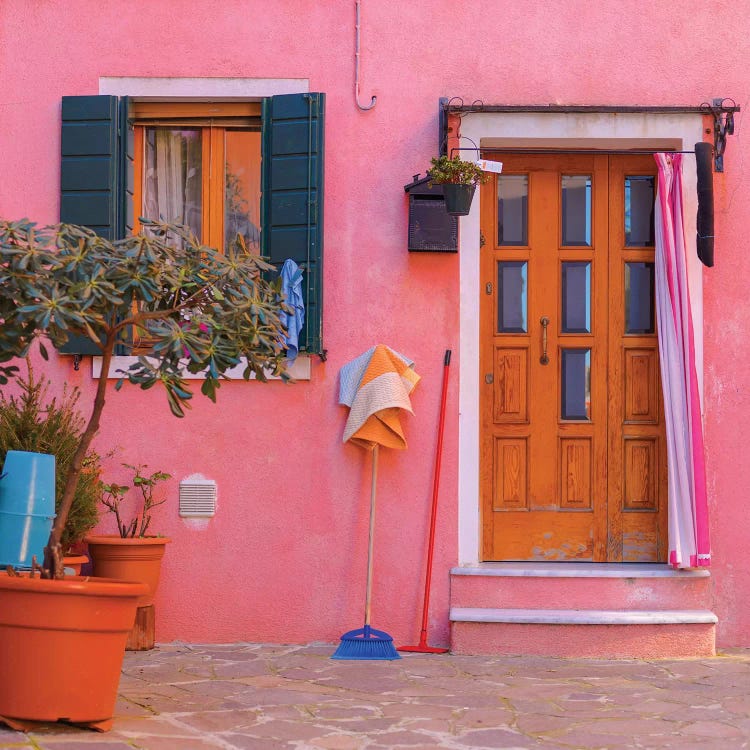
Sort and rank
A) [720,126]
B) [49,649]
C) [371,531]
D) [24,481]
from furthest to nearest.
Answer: [720,126]
[371,531]
[24,481]
[49,649]

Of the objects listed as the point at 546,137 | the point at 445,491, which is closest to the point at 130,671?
the point at 445,491

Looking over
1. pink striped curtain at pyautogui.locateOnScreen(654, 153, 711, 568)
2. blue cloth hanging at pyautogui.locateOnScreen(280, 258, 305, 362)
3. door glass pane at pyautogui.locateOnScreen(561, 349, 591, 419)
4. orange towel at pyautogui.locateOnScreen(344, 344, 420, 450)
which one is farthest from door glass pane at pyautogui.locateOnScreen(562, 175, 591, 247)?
blue cloth hanging at pyautogui.locateOnScreen(280, 258, 305, 362)

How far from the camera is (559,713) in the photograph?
16.6ft

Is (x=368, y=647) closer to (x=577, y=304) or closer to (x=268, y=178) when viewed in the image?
(x=577, y=304)

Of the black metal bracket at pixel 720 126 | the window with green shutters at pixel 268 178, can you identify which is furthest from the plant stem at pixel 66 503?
the black metal bracket at pixel 720 126

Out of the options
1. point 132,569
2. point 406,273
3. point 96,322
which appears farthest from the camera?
point 406,273

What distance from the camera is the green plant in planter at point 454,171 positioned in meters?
6.32

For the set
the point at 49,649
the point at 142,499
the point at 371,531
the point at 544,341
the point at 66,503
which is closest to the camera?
the point at 49,649

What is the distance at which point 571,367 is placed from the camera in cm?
692

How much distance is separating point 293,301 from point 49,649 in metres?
2.57

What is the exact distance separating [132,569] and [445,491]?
175cm

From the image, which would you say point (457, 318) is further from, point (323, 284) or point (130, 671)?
point (130, 671)

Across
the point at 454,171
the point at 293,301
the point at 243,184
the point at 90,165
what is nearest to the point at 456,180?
the point at 454,171

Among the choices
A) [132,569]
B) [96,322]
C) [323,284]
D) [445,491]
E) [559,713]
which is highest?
[323,284]
